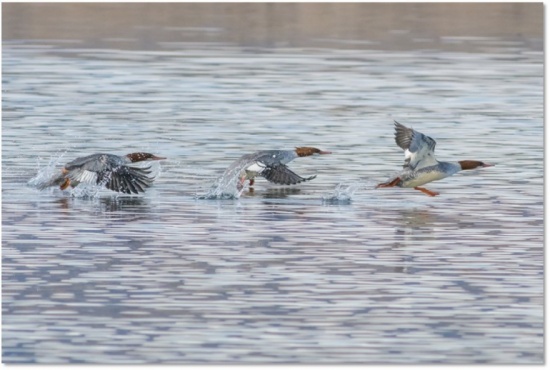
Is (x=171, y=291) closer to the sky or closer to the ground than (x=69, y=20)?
closer to the ground

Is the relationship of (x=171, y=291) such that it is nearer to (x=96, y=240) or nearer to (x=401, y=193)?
(x=96, y=240)

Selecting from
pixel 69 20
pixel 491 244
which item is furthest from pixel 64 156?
pixel 69 20

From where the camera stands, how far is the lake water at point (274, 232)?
31.2ft

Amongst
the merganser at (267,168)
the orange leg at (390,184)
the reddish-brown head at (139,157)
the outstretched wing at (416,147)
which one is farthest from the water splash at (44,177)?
the outstretched wing at (416,147)

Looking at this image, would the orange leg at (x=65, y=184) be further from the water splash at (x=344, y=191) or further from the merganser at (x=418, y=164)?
the merganser at (x=418, y=164)

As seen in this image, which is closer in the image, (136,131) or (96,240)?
(96,240)

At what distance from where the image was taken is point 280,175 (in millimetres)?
15266

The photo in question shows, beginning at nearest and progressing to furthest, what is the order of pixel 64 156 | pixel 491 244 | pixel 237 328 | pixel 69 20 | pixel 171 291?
pixel 237 328 → pixel 171 291 → pixel 491 244 → pixel 64 156 → pixel 69 20

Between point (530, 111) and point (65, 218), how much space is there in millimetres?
9138

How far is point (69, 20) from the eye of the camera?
36.7 metres

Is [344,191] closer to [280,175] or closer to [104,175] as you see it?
[280,175]

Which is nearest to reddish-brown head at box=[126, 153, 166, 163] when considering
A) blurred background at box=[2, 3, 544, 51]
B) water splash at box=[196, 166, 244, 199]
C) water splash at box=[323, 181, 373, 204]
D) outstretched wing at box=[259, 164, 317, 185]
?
water splash at box=[196, 166, 244, 199]

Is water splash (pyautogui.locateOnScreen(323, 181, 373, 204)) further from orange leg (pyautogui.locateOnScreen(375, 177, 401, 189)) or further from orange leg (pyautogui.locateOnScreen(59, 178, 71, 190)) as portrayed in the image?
orange leg (pyautogui.locateOnScreen(59, 178, 71, 190))

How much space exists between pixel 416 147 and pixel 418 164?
16 cm
